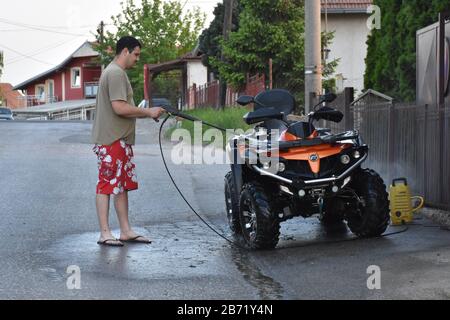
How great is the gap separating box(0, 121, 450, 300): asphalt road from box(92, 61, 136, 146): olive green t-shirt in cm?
104

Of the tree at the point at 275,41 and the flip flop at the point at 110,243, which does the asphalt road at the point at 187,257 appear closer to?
the flip flop at the point at 110,243

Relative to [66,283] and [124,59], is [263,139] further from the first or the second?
[66,283]

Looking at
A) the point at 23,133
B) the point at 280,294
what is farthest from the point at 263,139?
the point at 23,133

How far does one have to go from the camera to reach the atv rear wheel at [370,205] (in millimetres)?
8740

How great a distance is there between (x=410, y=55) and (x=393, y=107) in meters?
2.64

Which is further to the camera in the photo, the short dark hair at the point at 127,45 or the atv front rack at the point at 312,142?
the short dark hair at the point at 127,45

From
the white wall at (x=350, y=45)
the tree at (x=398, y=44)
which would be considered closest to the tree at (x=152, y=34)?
the white wall at (x=350, y=45)

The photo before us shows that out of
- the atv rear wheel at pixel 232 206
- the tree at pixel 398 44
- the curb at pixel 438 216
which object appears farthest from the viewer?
the tree at pixel 398 44

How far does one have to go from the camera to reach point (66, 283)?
23.1 ft

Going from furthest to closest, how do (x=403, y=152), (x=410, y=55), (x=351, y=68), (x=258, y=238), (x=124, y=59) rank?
(x=351, y=68)
(x=410, y=55)
(x=403, y=152)
(x=124, y=59)
(x=258, y=238)

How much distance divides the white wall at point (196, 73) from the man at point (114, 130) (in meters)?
47.6

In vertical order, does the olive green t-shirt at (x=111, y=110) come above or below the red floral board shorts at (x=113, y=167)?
above

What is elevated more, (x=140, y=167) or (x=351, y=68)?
(x=351, y=68)

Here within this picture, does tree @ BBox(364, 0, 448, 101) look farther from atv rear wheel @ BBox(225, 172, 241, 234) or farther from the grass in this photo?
the grass
